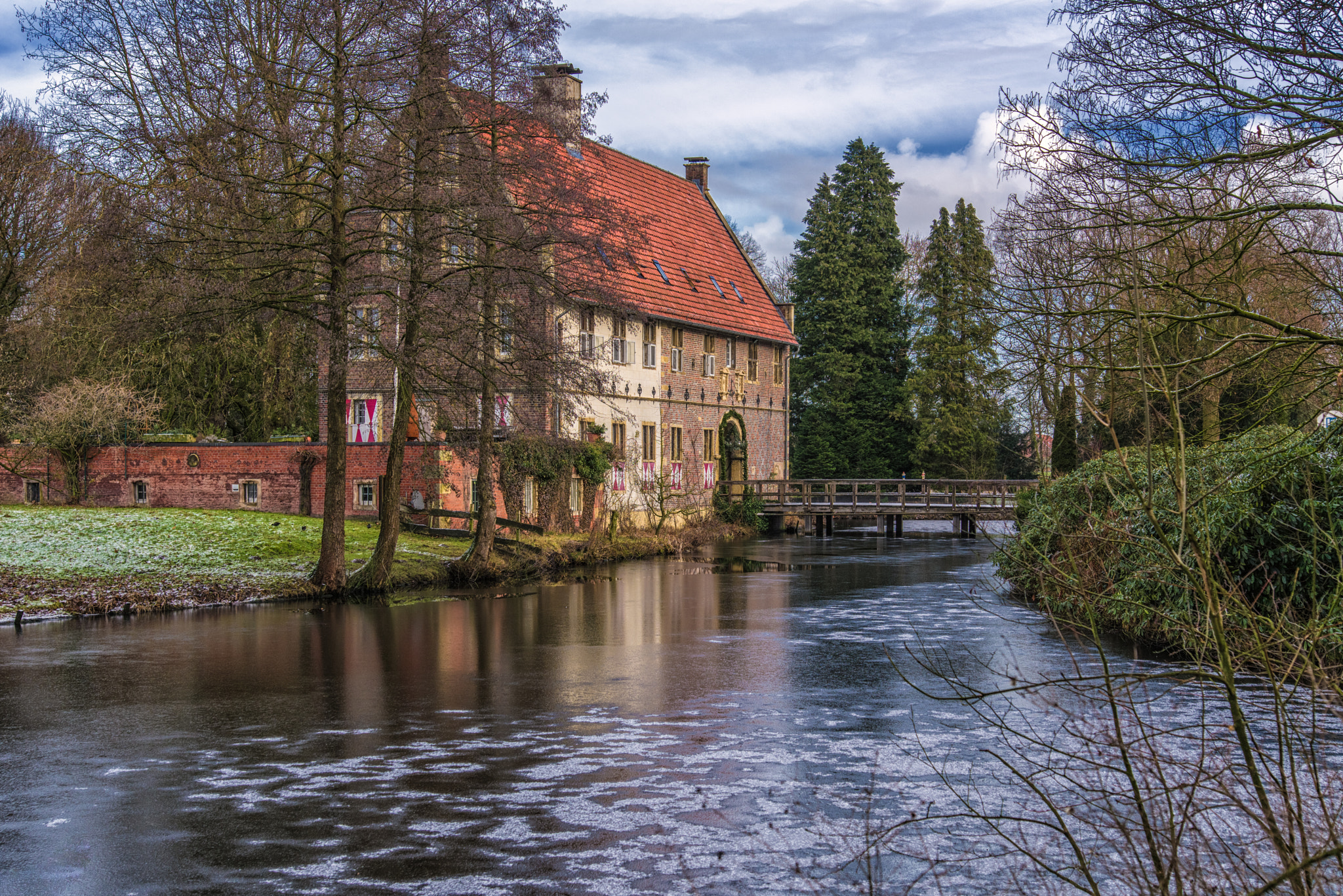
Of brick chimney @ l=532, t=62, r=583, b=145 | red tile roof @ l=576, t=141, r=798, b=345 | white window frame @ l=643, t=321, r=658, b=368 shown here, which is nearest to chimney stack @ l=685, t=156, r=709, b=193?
red tile roof @ l=576, t=141, r=798, b=345

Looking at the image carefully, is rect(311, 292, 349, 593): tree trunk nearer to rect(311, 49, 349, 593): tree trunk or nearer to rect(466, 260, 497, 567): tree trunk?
rect(311, 49, 349, 593): tree trunk

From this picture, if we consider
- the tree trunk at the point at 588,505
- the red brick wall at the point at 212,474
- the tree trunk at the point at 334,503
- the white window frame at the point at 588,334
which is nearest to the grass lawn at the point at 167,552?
the tree trunk at the point at 334,503

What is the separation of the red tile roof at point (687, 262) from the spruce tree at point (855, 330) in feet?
12.7

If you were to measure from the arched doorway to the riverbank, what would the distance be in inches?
419

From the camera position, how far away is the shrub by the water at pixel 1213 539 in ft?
14.2

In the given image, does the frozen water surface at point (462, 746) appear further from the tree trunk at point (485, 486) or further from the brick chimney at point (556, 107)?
the brick chimney at point (556, 107)

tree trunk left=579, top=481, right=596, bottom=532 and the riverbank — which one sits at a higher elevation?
tree trunk left=579, top=481, right=596, bottom=532

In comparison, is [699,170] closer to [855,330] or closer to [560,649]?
[855,330]

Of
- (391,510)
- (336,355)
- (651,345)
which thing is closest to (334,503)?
(391,510)

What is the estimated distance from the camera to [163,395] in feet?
103

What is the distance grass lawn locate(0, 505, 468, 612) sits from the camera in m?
18.5

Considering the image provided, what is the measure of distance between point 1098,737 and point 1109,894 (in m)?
1.85

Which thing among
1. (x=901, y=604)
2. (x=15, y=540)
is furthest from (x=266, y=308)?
(x=901, y=604)

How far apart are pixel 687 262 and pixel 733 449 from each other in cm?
653
